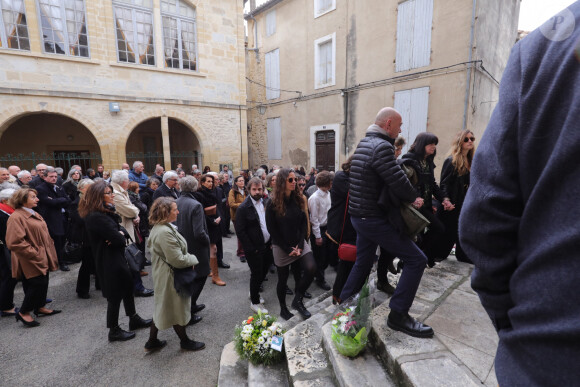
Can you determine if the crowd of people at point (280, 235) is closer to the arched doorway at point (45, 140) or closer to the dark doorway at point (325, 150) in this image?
the dark doorway at point (325, 150)

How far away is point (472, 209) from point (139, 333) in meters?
3.92

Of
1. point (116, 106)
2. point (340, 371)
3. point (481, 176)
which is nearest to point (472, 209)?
point (481, 176)

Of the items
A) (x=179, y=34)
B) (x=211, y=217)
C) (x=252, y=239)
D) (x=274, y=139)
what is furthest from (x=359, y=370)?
(x=274, y=139)

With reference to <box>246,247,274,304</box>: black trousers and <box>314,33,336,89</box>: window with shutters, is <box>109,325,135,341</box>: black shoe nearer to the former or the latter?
<box>246,247,274,304</box>: black trousers

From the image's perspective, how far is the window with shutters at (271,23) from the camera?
1550 cm

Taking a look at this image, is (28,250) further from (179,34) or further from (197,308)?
(179,34)

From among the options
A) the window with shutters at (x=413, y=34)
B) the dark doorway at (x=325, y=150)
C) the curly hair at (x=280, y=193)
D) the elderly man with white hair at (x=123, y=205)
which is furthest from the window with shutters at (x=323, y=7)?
the curly hair at (x=280, y=193)

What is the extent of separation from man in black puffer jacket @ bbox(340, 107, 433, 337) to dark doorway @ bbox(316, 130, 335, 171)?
1100 cm

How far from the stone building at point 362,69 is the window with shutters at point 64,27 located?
8749 mm

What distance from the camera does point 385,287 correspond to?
11.7 ft

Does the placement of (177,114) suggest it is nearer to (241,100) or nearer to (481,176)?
(241,100)

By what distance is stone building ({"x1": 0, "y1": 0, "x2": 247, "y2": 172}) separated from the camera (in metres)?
9.50

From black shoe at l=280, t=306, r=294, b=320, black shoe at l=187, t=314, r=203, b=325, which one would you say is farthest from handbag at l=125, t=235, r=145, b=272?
black shoe at l=280, t=306, r=294, b=320

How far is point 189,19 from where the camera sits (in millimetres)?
12039
